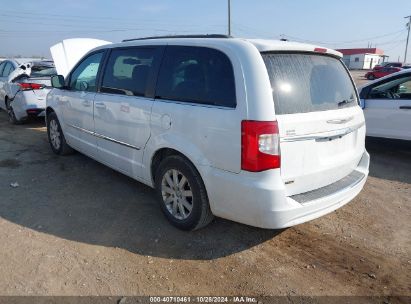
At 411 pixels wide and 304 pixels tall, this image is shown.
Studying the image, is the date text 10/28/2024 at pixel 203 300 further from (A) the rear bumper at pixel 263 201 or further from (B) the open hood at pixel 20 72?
(B) the open hood at pixel 20 72

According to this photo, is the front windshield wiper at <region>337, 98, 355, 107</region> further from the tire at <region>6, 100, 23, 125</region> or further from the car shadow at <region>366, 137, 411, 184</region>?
the tire at <region>6, 100, 23, 125</region>

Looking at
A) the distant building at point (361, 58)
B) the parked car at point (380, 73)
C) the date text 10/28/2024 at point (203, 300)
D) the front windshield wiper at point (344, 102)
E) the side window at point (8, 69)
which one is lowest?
the distant building at point (361, 58)

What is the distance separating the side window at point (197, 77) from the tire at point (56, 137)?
2978mm

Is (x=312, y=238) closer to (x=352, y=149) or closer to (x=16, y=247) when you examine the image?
(x=352, y=149)

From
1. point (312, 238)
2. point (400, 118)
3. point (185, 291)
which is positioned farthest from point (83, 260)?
point (400, 118)

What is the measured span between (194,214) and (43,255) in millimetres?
1429

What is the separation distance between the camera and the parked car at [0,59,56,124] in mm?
8344

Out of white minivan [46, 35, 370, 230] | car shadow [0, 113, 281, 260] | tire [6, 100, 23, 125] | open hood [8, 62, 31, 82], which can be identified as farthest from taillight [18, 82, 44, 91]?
white minivan [46, 35, 370, 230]

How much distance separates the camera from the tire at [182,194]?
10.9ft

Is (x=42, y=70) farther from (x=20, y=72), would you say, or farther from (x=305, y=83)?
(x=305, y=83)

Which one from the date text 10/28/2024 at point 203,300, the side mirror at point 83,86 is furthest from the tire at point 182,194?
the side mirror at point 83,86

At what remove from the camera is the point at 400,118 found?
19.5 feet

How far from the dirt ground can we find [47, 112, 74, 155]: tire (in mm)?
1190

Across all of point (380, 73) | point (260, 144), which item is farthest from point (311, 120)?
point (380, 73)
